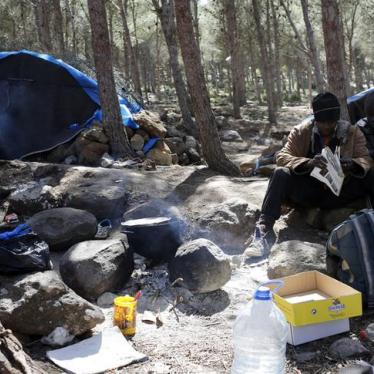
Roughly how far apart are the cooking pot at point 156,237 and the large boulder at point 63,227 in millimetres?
549

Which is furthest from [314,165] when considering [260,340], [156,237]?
[260,340]

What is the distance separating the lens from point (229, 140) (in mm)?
13055

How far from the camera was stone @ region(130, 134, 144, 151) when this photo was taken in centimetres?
859

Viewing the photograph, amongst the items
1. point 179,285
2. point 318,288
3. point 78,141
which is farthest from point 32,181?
point 318,288

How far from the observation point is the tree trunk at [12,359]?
216 cm

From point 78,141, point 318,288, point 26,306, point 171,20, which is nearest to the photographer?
point 26,306

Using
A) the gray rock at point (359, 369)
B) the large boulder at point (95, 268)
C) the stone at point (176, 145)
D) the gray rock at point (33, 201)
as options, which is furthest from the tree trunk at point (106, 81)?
the gray rock at point (359, 369)

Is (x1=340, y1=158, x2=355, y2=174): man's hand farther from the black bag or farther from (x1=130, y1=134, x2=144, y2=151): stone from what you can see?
(x1=130, y1=134, x2=144, y2=151): stone

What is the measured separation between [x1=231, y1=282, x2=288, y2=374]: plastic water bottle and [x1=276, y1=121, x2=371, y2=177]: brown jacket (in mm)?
2129

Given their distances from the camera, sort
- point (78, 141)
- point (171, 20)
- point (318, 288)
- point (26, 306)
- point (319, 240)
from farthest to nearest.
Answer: point (171, 20), point (78, 141), point (319, 240), point (318, 288), point (26, 306)

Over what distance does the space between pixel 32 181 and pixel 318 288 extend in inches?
167

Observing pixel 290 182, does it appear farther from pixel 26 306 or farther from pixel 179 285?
pixel 26 306

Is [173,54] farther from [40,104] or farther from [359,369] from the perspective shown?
[359,369]

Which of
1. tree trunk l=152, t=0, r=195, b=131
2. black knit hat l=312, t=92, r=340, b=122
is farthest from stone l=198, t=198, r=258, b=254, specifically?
tree trunk l=152, t=0, r=195, b=131
